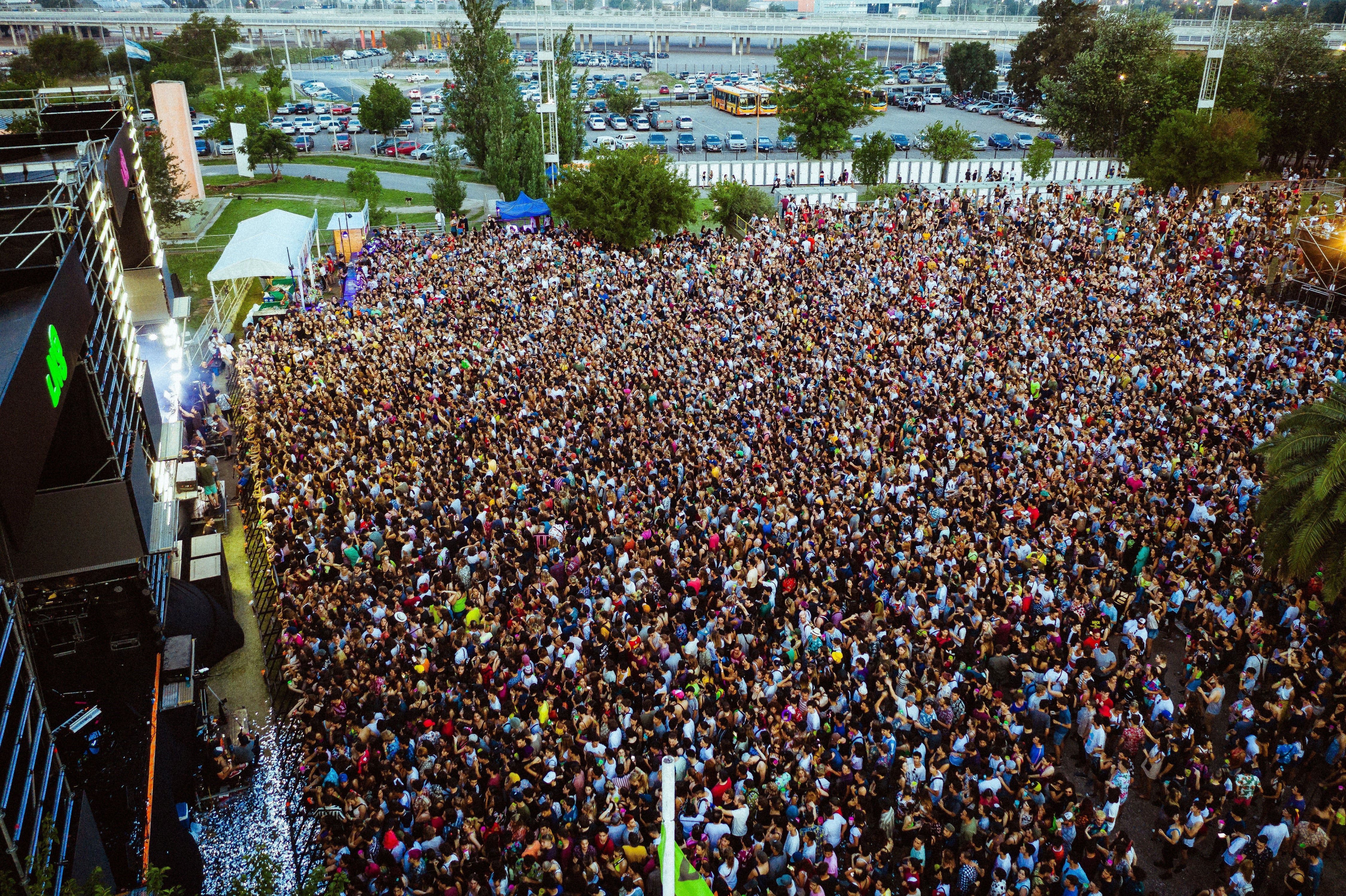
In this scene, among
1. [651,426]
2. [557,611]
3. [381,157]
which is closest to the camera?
[557,611]

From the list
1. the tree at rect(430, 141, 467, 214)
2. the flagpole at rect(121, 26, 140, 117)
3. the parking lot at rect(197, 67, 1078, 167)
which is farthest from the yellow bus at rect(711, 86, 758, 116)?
the flagpole at rect(121, 26, 140, 117)

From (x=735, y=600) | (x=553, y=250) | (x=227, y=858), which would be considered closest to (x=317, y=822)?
(x=227, y=858)

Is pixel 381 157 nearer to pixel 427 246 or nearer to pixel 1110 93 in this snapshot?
pixel 427 246

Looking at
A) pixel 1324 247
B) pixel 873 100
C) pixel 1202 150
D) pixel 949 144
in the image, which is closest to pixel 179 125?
pixel 949 144

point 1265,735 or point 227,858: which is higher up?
point 1265,735

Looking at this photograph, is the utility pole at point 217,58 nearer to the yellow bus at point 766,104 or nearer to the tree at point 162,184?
the tree at point 162,184

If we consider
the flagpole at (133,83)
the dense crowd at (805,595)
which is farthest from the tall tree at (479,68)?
the dense crowd at (805,595)

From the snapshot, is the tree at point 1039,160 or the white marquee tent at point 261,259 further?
the tree at point 1039,160
